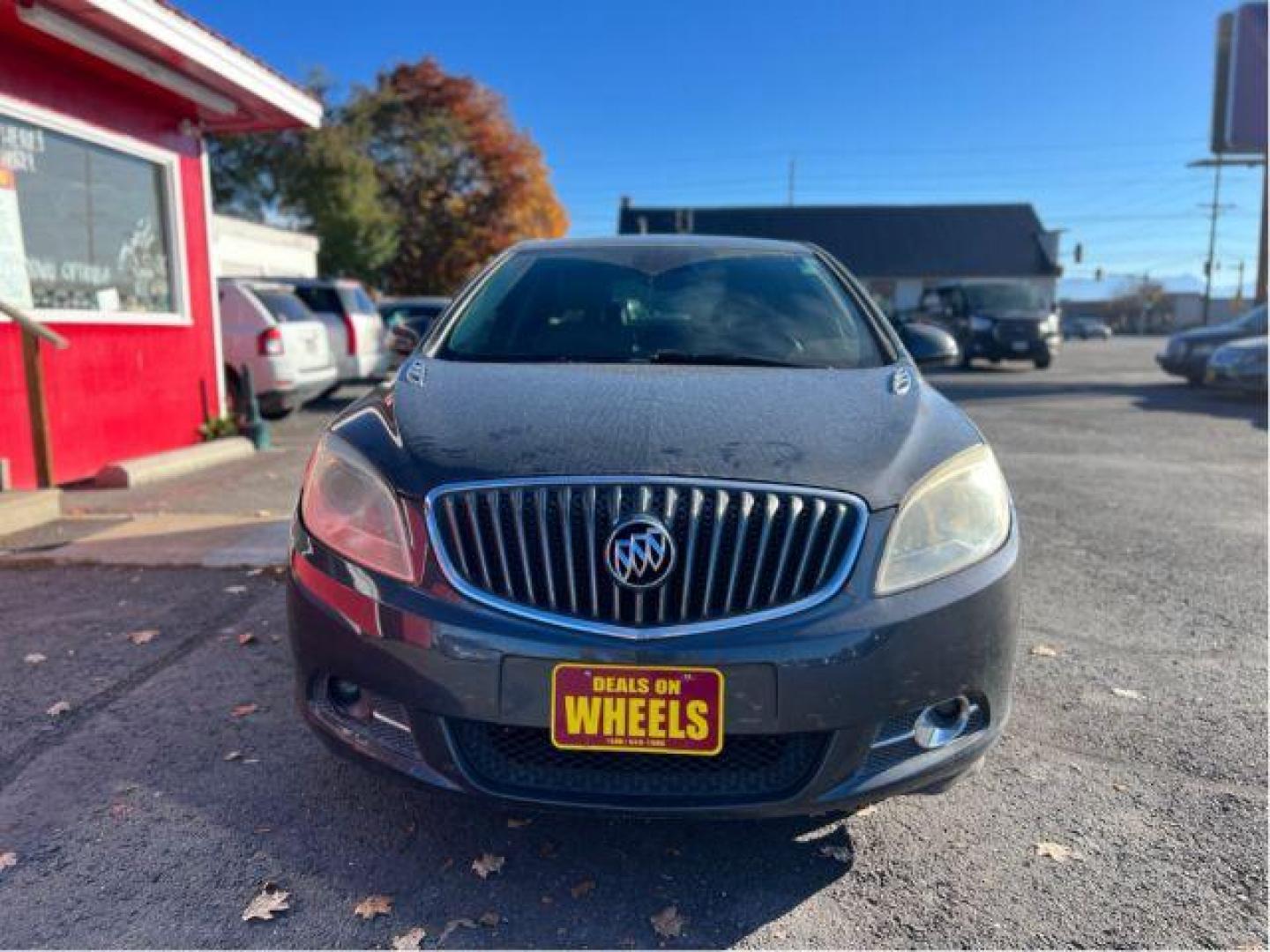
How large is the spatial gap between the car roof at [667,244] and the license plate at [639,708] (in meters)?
2.29

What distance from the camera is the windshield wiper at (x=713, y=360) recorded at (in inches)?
116

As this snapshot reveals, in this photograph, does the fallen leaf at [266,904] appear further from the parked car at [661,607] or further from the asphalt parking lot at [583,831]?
the parked car at [661,607]

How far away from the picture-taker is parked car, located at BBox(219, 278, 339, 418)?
9.45 m

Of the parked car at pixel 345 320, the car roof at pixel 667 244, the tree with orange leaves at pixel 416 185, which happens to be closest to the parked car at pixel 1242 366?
the car roof at pixel 667 244

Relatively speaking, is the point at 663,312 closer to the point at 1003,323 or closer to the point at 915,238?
the point at 1003,323

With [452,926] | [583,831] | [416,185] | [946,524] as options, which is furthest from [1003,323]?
[416,185]

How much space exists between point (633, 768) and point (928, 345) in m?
2.41

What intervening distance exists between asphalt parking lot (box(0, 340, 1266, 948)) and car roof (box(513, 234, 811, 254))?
1931mm

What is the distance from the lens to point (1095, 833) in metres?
2.40

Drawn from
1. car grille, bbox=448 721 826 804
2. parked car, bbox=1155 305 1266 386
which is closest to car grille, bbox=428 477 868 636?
car grille, bbox=448 721 826 804

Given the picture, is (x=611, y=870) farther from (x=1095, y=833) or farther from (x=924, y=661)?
(x=1095, y=833)

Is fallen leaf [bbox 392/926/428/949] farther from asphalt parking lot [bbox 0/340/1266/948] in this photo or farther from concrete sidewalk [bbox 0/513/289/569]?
concrete sidewalk [bbox 0/513/289/569]

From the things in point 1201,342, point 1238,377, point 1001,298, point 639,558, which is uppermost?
point 1001,298

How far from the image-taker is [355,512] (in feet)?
7.11
